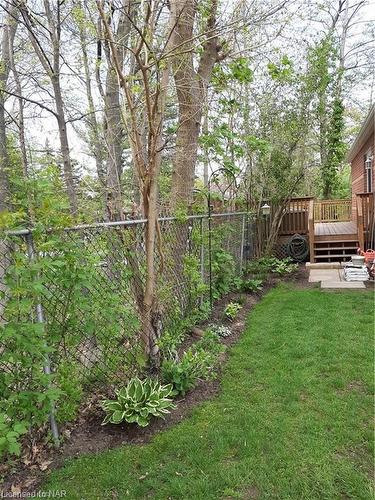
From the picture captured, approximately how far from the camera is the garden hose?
9109 millimetres

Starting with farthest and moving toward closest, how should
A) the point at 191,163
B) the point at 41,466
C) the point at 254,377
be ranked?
the point at 191,163 → the point at 254,377 → the point at 41,466

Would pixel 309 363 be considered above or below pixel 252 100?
below

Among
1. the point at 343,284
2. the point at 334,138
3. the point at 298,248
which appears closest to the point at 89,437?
the point at 343,284

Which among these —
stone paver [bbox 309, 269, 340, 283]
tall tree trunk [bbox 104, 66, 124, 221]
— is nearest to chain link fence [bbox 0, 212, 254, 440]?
tall tree trunk [bbox 104, 66, 124, 221]

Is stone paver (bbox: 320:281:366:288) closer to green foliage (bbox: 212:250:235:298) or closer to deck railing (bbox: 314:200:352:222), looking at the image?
green foliage (bbox: 212:250:235:298)

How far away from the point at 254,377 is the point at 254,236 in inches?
205

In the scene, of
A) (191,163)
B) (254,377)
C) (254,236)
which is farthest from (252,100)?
(254,377)

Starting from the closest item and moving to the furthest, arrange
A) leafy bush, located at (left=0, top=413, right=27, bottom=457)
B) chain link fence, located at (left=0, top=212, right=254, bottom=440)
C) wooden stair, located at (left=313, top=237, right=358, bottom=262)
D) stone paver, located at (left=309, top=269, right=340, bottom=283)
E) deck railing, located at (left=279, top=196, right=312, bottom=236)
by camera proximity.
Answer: leafy bush, located at (left=0, top=413, right=27, bottom=457) < chain link fence, located at (left=0, top=212, right=254, bottom=440) < stone paver, located at (left=309, top=269, right=340, bottom=283) < wooden stair, located at (left=313, top=237, right=358, bottom=262) < deck railing, located at (left=279, top=196, right=312, bottom=236)

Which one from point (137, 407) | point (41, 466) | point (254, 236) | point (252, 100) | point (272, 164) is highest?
point (252, 100)

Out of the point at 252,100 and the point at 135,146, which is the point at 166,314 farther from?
the point at 252,100

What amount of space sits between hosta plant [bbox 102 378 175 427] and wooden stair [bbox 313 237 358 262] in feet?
22.7

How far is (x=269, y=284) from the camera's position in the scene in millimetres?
7102

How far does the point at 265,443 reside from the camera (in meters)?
2.39

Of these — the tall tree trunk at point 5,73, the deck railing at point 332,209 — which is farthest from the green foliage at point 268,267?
the deck railing at point 332,209
